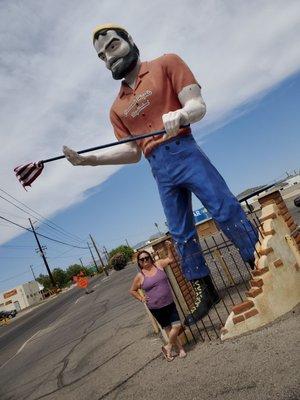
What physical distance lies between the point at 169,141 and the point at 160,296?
1468mm

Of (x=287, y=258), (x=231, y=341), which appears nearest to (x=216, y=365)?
(x=231, y=341)

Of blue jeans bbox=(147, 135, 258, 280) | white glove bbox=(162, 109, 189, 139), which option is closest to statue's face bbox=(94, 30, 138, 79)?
blue jeans bbox=(147, 135, 258, 280)

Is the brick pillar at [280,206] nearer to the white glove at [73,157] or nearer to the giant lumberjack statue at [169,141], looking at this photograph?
the giant lumberjack statue at [169,141]

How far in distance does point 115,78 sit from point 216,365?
264 cm

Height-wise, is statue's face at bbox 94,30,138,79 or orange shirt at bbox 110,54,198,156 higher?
statue's face at bbox 94,30,138,79

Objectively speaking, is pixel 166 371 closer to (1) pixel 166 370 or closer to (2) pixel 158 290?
(1) pixel 166 370

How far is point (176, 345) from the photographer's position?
3.83m

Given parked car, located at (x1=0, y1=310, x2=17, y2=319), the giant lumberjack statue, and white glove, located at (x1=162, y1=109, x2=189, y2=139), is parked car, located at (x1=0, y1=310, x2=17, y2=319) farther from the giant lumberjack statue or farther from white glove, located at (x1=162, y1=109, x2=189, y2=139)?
white glove, located at (x1=162, y1=109, x2=189, y2=139)

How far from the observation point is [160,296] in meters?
3.91

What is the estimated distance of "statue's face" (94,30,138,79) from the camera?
374cm

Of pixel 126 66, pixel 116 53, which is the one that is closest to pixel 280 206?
pixel 126 66

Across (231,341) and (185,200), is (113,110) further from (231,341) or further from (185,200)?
(231,341)

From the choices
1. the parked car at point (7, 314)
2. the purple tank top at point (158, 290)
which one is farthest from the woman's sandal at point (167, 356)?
the parked car at point (7, 314)

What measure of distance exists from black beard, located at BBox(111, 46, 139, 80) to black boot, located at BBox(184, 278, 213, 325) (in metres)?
2.16
